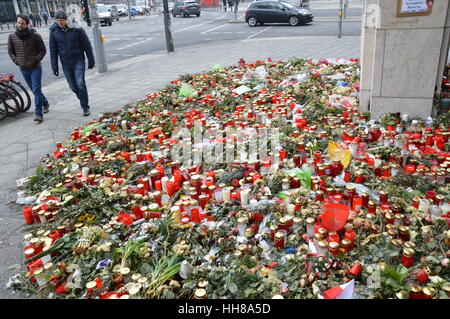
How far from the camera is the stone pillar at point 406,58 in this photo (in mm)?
4449

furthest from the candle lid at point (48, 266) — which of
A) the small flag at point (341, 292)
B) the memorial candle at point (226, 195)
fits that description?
the small flag at point (341, 292)

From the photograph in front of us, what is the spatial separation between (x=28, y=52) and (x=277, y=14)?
16813mm

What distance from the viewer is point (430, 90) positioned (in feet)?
15.3

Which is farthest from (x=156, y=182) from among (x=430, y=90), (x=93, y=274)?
(x=430, y=90)

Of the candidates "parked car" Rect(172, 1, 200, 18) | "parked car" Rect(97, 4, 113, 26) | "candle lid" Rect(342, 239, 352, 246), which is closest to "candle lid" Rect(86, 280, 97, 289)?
"candle lid" Rect(342, 239, 352, 246)

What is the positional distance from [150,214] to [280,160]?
4.88 feet

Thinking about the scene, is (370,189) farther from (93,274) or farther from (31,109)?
(31,109)

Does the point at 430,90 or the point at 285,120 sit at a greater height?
the point at 430,90

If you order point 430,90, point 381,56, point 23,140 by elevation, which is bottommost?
point 23,140

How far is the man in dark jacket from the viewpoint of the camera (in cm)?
631

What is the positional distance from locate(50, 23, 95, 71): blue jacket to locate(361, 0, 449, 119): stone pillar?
4.67 m

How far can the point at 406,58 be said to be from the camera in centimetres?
464

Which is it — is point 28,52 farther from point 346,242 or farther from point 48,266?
point 346,242

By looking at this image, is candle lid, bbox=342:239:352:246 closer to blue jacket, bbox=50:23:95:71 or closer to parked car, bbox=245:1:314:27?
blue jacket, bbox=50:23:95:71
